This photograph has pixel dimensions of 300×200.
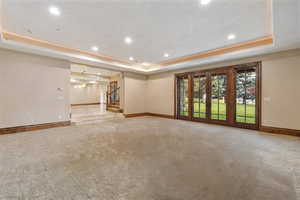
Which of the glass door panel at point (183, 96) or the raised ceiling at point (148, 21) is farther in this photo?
the glass door panel at point (183, 96)

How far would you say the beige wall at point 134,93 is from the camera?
308 inches

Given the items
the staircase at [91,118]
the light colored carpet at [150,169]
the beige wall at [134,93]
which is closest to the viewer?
the light colored carpet at [150,169]

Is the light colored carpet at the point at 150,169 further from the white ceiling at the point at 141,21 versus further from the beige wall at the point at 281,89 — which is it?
the white ceiling at the point at 141,21

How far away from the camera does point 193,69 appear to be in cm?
667

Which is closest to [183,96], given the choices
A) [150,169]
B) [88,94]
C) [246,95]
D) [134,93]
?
[246,95]

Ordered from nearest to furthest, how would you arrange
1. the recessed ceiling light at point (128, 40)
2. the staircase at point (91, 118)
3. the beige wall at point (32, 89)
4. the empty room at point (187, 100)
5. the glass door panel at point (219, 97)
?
the empty room at point (187, 100) → the recessed ceiling light at point (128, 40) → the beige wall at point (32, 89) → the glass door panel at point (219, 97) → the staircase at point (91, 118)

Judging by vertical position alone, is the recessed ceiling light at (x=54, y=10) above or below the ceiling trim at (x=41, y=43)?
below

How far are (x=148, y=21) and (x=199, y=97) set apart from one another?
452cm

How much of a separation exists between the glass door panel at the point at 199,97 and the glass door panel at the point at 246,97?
134 centimetres

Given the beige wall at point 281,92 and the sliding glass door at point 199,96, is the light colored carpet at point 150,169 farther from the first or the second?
the sliding glass door at point 199,96

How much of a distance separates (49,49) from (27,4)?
229cm

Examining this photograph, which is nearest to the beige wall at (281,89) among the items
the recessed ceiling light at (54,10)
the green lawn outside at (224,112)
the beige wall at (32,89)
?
the green lawn outside at (224,112)

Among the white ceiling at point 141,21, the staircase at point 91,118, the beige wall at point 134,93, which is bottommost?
the staircase at point 91,118

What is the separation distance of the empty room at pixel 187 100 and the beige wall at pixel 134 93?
1.34 m
